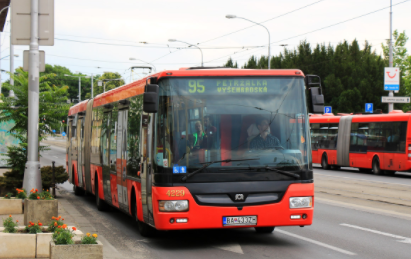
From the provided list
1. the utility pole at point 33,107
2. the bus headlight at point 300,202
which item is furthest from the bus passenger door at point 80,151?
the bus headlight at point 300,202

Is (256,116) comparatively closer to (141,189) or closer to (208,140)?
(208,140)

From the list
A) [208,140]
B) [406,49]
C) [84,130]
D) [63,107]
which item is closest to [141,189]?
[208,140]

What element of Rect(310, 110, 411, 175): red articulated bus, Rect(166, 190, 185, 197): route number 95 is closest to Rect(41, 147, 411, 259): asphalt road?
Rect(166, 190, 185, 197): route number 95

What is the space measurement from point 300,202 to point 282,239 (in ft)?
3.88

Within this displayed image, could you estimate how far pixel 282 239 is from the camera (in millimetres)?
10000

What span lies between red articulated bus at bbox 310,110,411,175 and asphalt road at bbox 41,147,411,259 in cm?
1295

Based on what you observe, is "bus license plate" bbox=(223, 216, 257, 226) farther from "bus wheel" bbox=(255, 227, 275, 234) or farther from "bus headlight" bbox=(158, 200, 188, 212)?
"bus wheel" bbox=(255, 227, 275, 234)

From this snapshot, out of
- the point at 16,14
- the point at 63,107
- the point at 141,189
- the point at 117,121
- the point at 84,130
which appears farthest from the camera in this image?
the point at 84,130

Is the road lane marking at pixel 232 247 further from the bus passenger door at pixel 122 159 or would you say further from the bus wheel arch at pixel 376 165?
the bus wheel arch at pixel 376 165

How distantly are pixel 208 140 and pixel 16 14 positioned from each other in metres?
4.77

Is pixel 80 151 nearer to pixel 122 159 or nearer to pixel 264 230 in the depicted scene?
pixel 122 159

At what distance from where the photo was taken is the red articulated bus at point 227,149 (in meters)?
8.78

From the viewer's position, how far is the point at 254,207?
8.88m

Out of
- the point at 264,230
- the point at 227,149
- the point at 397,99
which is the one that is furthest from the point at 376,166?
the point at 227,149
